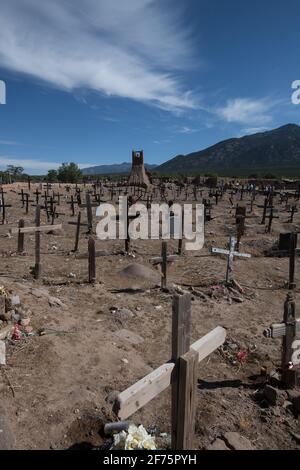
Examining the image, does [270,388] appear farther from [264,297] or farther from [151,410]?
[264,297]

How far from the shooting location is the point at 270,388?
5289 millimetres

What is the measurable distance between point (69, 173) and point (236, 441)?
250 ft

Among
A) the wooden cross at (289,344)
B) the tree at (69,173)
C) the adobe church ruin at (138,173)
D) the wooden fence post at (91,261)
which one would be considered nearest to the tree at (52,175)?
the tree at (69,173)

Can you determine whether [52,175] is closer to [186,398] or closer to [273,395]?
[273,395]

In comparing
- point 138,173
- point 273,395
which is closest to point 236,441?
point 273,395

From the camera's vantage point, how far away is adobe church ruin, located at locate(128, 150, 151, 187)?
183 feet

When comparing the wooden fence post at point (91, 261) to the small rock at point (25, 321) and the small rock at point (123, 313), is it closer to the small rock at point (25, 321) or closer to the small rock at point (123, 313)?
the small rock at point (123, 313)

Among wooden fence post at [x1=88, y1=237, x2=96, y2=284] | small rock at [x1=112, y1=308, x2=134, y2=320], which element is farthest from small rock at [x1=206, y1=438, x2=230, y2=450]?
wooden fence post at [x1=88, y1=237, x2=96, y2=284]

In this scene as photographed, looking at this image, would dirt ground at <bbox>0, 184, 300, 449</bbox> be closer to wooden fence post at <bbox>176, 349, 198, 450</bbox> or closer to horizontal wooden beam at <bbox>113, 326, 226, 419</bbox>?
wooden fence post at <bbox>176, 349, 198, 450</bbox>

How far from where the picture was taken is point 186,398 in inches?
130

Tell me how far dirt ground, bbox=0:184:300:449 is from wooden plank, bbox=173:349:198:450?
110 cm

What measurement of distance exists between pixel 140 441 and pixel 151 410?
1481 millimetres

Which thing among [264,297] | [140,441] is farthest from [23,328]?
[264,297]

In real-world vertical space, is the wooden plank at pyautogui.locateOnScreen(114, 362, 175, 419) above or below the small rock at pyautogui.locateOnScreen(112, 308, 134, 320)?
above
